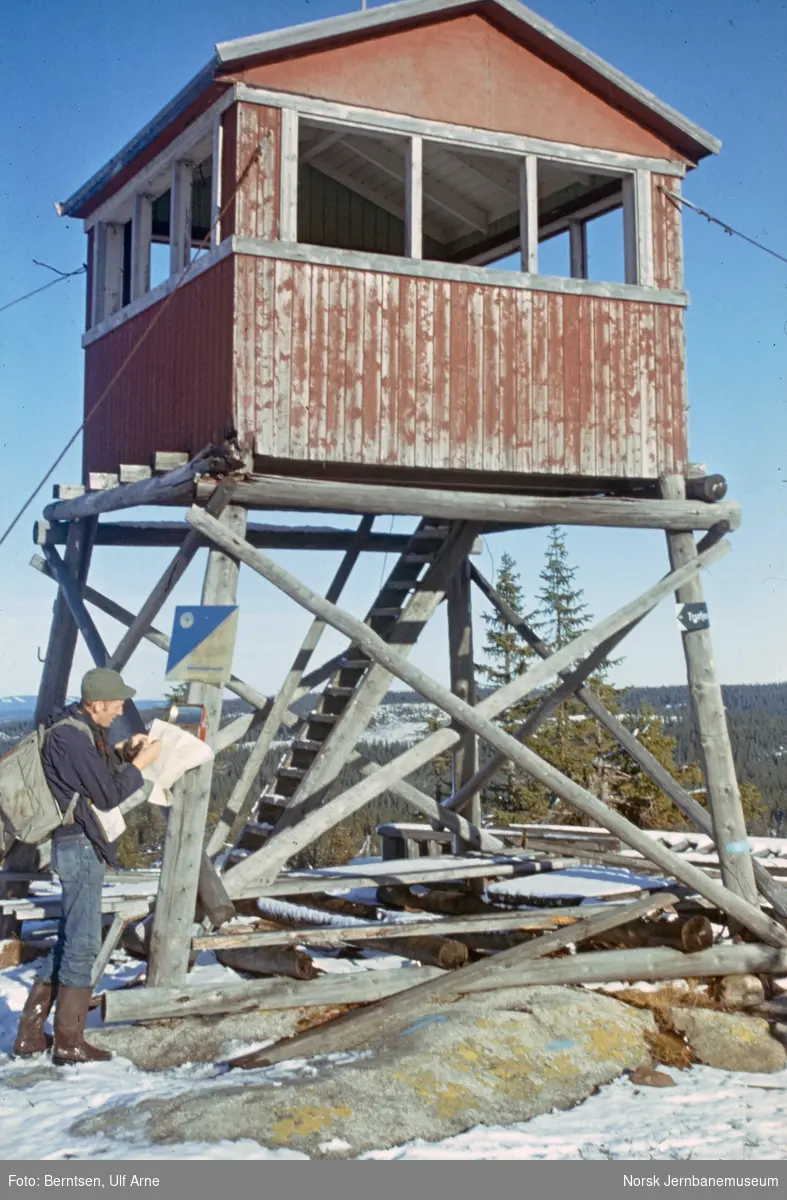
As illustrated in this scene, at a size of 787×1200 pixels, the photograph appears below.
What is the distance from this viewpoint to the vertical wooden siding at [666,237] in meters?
12.1

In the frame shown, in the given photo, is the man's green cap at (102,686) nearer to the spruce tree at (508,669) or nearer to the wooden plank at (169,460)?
the wooden plank at (169,460)

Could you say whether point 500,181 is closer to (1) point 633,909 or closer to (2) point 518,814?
(1) point 633,909

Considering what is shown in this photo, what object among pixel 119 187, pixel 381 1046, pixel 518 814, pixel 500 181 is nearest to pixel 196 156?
pixel 119 187

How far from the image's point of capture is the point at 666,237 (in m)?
12.1

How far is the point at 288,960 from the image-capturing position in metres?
9.59

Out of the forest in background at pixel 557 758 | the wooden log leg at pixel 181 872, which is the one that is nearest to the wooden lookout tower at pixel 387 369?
the wooden log leg at pixel 181 872

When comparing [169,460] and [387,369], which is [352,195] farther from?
[169,460]

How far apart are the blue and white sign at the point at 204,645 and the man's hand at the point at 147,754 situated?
0.80m

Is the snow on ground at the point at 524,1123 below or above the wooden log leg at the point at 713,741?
below

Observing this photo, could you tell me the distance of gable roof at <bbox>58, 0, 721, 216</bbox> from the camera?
10414 mm

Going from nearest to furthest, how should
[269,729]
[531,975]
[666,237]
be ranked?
[531,975] < [666,237] < [269,729]

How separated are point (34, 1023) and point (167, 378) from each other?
5490 millimetres

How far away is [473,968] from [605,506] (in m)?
4.03

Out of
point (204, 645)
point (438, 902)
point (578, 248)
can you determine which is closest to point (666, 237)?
point (578, 248)
